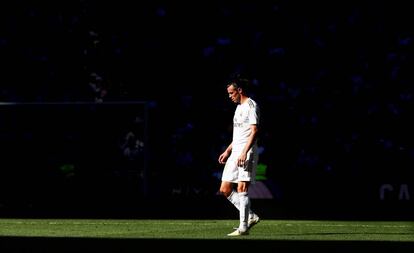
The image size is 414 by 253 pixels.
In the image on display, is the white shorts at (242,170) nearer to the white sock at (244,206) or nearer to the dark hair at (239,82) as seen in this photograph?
the white sock at (244,206)

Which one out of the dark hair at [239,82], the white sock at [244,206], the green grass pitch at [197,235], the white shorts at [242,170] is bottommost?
the green grass pitch at [197,235]

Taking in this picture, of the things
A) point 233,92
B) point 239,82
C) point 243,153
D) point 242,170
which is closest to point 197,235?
point 242,170

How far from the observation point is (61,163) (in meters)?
24.2

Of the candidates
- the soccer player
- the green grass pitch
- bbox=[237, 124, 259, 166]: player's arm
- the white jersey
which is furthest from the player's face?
the green grass pitch

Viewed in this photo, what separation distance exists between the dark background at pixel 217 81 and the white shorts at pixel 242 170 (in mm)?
10324

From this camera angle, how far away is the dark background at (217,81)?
2503cm

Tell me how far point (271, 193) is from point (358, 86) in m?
3.28

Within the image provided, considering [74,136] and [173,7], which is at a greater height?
[173,7]

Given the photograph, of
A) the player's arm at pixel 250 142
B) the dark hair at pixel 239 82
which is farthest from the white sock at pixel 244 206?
the dark hair at pixel 239 82

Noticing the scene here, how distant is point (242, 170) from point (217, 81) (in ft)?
40.1

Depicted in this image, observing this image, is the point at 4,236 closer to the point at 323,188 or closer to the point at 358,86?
the point at 323,188

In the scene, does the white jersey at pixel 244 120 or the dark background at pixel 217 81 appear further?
the dark background at pixel 217 81

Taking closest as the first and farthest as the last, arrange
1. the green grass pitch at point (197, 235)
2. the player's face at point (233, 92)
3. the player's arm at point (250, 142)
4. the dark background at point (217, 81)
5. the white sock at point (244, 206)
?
the green grass pitch at point (197, 235) < the player's arm at point (250, 142) < the player's face at point (233, 92) < the white sock at point (244, 206) < the dark background at point (217, 81)

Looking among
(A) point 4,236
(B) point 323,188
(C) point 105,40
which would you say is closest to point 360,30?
(B) point 323,188
